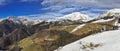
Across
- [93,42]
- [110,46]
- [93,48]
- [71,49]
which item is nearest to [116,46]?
[110,46]

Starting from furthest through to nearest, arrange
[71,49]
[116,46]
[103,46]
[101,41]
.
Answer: [71,49], [101,41], [103,46], [116,46]

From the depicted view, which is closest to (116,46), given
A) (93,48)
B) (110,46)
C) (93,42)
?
(110,46)

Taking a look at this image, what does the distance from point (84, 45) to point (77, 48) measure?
5.37ft

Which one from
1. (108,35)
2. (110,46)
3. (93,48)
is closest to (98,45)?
(93,48)

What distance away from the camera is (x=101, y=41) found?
57625 millimetres

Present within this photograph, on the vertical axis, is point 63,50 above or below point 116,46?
below

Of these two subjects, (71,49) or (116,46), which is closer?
(116,46)

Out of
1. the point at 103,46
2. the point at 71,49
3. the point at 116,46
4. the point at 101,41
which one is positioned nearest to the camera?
the point at 116,46

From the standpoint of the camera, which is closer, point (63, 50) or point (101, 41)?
A: point (101, 41)

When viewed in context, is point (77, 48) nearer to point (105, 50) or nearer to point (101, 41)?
point (101, 41)

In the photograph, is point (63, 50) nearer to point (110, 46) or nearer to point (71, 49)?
point (71, 49)

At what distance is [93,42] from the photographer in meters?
58.7

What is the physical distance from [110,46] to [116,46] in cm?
199

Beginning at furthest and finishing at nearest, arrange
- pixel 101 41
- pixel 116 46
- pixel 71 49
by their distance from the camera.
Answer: pixel 71 49, pixel 101 41, pixel 116 46
